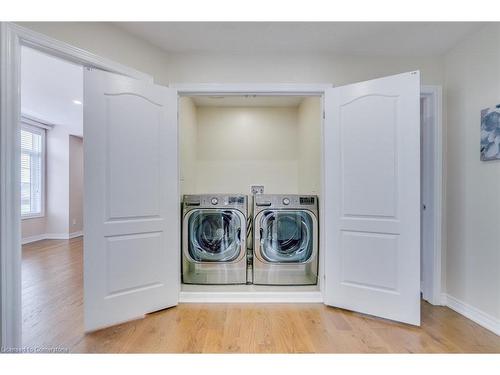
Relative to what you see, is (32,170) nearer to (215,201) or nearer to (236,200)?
(215,201)

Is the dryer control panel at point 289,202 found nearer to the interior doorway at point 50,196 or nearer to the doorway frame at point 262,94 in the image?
the doorway frame at point 262,94

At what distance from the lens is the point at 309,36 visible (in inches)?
82.5

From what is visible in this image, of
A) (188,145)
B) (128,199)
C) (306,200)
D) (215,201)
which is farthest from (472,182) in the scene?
(188,145)

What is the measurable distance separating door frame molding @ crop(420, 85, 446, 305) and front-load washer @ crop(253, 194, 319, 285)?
1072 mm

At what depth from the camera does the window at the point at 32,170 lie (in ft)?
16.5

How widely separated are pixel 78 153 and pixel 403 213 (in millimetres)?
6631

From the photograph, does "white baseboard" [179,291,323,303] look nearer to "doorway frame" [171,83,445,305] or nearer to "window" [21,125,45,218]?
"doorway frame" [171,83,445,305]

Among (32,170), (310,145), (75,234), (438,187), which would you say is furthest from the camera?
(75,234)

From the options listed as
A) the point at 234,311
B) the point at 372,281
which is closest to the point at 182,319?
the point at 234,311

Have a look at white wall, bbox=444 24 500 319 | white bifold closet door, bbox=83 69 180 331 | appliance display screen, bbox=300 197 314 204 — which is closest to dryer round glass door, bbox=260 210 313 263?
appliance display screen, bbox=300 197 314 204

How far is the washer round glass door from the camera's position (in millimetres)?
2676

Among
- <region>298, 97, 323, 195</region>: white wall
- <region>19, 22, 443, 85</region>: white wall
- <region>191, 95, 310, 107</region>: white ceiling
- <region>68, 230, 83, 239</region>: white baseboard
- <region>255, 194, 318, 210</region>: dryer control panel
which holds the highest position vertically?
<region>191, 95, 310, 107</region>: white ceiling

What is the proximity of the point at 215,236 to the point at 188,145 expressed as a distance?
49.0 inches

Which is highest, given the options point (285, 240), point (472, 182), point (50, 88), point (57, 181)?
point (50, 88)
